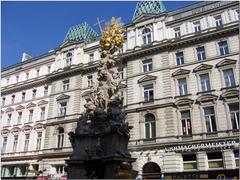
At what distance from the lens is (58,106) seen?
1356 inches

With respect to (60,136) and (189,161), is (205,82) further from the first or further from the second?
(60,136)

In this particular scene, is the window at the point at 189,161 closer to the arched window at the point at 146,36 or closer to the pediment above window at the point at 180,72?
the pediment above window at the point at 180,72

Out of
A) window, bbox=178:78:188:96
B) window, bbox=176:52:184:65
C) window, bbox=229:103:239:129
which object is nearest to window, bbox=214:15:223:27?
window, bbox=176:52:184:65

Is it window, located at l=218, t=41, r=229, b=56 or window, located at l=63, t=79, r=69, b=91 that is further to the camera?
window, located at l=63, t=79, r=69, b=91

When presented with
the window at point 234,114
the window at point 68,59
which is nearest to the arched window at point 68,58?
the window at point 68,59

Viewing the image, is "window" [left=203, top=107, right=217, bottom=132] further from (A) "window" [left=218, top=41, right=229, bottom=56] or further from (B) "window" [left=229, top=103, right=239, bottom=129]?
(A) "window" [left=218, top=41, right=229, bottom=56]

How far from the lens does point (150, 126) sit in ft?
88.2

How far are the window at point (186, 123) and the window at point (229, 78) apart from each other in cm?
473

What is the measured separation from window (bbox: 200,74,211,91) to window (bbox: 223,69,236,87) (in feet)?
5.41

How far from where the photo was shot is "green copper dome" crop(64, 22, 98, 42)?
38.0m

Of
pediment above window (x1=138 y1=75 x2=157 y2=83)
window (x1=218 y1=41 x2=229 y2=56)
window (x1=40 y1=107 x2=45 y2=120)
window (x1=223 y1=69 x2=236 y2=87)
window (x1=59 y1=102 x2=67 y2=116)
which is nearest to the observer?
window (x1=223 y1=69 x2=236 y2=87)

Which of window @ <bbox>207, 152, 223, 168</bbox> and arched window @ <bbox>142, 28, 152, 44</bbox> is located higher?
arched window @ <bbox>142, 28, 152, 44</bbox>

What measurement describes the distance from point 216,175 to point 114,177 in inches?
571

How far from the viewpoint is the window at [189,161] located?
78.2 feet
